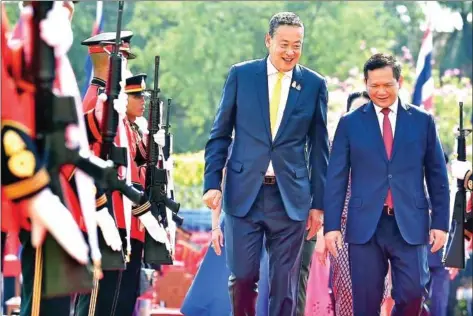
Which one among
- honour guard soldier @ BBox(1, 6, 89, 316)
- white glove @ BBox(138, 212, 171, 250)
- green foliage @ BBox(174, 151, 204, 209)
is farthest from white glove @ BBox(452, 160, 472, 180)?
green foliage @ BBox(174, 151, 204, 209)

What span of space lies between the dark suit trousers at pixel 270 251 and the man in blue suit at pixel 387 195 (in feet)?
0.80

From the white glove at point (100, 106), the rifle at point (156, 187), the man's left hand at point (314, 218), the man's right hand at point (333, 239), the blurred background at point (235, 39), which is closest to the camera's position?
the white glove at point (100, 106)

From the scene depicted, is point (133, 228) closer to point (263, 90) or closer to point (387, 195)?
point (263, 90)

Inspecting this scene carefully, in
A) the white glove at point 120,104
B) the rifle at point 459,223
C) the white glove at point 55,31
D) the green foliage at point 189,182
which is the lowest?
the green foliage at point 189,182

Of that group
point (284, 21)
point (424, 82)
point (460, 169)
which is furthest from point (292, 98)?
point (424, 82)

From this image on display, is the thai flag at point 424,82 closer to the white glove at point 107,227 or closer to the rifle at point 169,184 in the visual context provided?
the rifle at point 169,184

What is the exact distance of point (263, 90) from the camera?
9.30 meters

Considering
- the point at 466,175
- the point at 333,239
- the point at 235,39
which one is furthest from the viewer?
the point at 235,39

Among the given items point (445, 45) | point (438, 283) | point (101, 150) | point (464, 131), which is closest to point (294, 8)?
point (445, 45)

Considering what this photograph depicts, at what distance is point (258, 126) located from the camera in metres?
9.23

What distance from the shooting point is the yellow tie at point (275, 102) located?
9.27 meters

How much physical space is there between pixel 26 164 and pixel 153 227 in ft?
10.0

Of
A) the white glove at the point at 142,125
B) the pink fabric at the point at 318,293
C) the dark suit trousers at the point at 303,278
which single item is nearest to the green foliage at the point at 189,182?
the pink fabric at the point at 318,293

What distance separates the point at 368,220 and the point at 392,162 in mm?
392
